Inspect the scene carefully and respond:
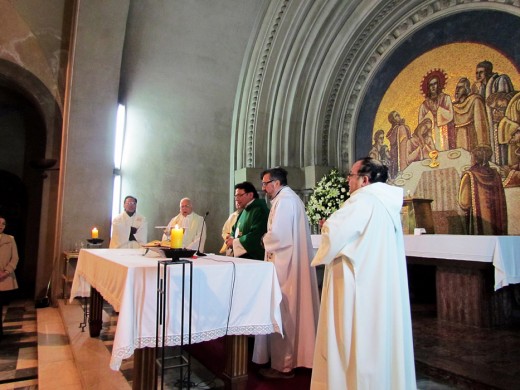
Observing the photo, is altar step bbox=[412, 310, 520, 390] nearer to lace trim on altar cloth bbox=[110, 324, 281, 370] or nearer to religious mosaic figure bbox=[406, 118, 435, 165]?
lace trim on altar cloth bbox=[110, 324, 281, 370]

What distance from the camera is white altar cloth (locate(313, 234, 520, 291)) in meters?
3.77

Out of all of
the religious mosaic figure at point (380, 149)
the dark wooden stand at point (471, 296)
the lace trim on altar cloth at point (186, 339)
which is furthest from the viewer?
the religious mosaic figure at point (380, 149)

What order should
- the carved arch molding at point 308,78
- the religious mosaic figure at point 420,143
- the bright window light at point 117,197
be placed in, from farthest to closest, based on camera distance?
the bright window light at point 117,197 → the carved arch molding at point 308,78 → the religious mosaic figure at point 420,143

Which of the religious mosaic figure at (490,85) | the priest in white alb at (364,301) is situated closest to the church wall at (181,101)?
the religious mosaic figure at (490,85)

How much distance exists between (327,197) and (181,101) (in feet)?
13.4

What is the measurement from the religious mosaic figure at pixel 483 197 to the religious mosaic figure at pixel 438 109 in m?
0.48

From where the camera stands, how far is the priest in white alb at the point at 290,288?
3.13m

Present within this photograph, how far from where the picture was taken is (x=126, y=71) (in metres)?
7.95

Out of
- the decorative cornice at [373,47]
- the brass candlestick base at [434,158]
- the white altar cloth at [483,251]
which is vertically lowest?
the white altar cloth at [483,251]

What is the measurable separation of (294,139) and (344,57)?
169cm

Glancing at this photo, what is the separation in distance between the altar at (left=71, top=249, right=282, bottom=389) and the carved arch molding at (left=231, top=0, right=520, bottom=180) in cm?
487

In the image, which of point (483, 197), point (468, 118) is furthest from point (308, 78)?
point (483, 197)

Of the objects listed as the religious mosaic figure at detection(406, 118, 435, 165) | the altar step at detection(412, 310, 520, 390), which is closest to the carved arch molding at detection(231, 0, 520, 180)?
the religious mosaic figure at detection(406, 118, 435, 165)

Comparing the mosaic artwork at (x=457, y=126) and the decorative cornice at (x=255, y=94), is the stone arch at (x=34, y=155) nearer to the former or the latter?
the decorative cornice at (x=255, y=94)
